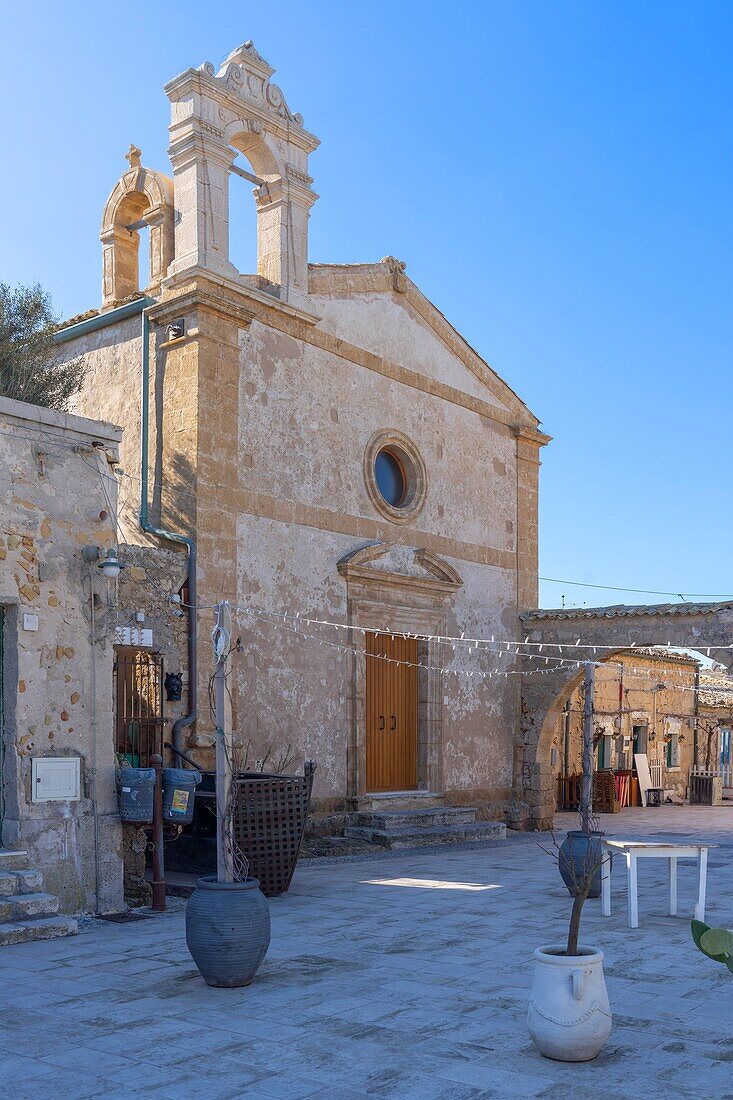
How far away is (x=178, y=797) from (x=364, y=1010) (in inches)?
136

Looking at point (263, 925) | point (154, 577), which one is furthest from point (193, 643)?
point (263, 925)

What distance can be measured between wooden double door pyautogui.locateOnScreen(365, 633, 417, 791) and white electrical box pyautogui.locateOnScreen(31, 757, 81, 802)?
576cm

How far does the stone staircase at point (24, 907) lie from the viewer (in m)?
6.97

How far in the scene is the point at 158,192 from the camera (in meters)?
12.2

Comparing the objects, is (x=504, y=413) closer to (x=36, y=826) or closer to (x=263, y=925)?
(x=36, y=826)

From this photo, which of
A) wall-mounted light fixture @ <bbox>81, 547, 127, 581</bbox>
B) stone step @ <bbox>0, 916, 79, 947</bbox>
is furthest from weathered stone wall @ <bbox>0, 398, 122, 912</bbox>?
stone step @ <bbox>0, 916, 79, 947</bbox>

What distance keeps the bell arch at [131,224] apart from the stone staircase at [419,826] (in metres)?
6.66

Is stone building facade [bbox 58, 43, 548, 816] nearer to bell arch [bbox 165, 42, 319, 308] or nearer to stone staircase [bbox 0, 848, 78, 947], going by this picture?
bell arch [bbox 165, 42, 319, 308]

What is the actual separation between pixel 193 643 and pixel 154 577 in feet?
2.62

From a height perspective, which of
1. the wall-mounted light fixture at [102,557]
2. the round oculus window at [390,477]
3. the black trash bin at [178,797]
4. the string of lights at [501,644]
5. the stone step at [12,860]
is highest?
the round oculus window at [390,477]

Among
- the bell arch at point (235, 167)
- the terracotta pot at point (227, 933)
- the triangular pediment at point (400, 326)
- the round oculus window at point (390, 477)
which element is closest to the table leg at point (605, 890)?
the terracotta pot at point (227, 933)

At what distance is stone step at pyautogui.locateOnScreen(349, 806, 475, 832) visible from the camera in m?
12.3

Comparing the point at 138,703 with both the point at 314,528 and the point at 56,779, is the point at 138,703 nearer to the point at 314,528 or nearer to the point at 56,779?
the point at 56,779

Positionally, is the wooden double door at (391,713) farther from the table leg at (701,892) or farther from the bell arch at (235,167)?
the table leg at (701,892)
